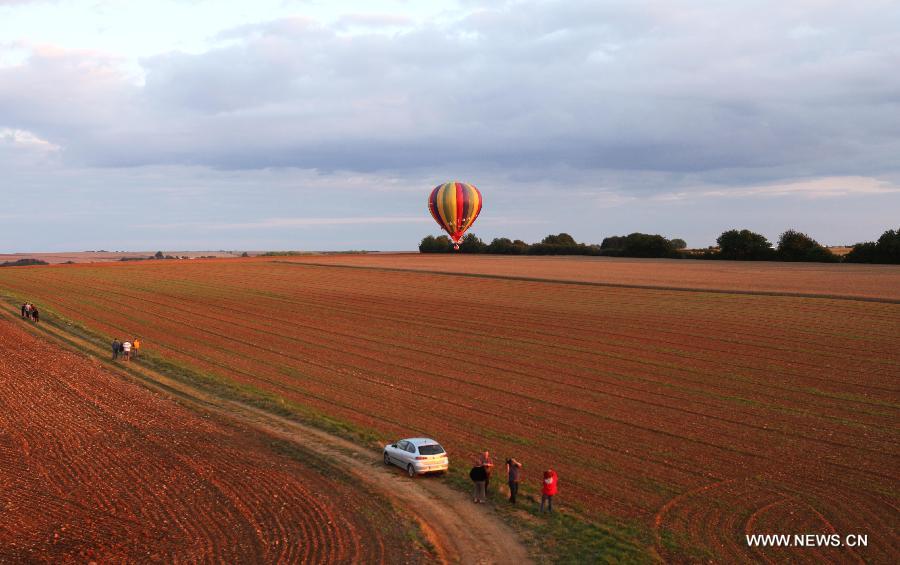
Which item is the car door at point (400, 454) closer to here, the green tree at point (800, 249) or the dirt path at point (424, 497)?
the dirt path at point (424, 497)

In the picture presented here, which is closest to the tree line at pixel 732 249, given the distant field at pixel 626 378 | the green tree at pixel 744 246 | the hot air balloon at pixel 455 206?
the green tree at pixel 744 246

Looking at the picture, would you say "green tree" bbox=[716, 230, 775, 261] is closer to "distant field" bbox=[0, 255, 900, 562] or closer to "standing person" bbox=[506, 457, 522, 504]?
"distant field" bbox=[0, 255, 900, 562]

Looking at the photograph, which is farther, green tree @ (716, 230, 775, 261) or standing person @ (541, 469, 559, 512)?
green tree @ (716, 230, 775, 261)

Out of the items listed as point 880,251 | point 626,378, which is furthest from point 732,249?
point 626,378

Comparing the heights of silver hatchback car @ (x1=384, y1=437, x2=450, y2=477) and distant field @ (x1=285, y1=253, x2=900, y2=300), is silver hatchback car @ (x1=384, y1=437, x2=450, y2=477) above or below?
below

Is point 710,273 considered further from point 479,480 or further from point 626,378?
point 479,480

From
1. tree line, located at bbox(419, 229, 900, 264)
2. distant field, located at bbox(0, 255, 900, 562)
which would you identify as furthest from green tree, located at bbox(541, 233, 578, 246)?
distant field, located at bbox(0, 255, 900, 562)
